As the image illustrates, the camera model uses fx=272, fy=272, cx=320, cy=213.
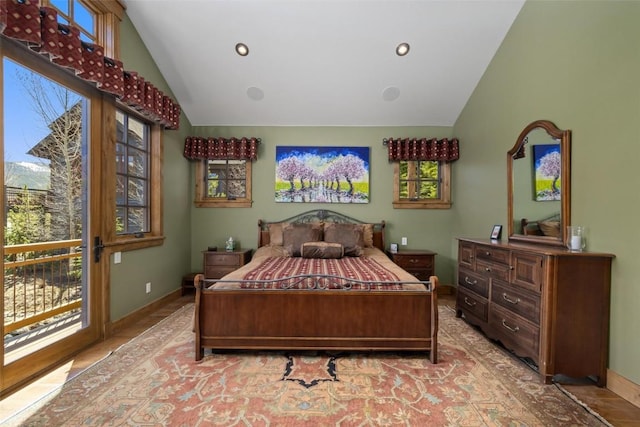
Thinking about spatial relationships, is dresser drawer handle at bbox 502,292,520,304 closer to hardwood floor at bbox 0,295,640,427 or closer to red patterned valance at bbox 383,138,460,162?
hardwood floor at bbox 0,295,640,427

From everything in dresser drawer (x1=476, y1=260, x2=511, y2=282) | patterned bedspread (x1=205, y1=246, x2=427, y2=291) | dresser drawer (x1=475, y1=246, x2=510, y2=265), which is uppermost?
dresser drawer (x1=475, y1=246, x2=510, y2=265)

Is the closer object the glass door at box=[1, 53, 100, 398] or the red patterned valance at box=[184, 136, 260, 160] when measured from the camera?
the glass door at box=[1, 53, 100, 398]

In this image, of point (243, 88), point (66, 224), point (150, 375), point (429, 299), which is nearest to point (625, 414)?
point (429, 299)

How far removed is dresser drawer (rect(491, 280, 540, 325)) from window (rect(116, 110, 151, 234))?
13.1ft

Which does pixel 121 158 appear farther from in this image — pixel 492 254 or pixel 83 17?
pixel 492 254

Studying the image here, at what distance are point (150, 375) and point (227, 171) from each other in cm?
309

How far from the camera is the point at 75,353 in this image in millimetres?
2418

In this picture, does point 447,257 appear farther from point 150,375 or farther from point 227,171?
point 150,375

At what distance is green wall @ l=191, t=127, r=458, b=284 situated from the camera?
4477 mm

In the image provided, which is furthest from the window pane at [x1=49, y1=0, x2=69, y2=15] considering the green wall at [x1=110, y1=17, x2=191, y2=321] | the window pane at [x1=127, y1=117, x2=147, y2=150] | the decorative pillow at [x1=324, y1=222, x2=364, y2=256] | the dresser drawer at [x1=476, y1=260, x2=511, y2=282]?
the dresser drawer at [x1=476, y1=260, x2=511, y2=282]

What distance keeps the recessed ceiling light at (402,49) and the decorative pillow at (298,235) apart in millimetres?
2517

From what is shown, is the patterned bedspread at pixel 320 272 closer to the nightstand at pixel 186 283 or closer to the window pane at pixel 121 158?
the nightstand at pixel 186 283

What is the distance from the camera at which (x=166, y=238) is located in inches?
150

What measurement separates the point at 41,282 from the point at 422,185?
484 cm
